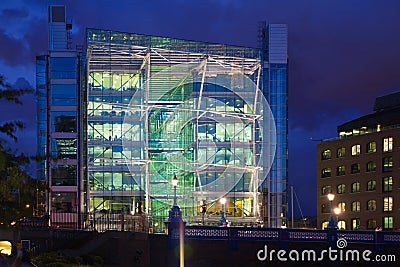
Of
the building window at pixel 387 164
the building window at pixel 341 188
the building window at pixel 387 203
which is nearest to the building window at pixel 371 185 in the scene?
the building window at pixel 387 164

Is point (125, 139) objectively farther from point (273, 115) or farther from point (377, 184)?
point (377, 184)

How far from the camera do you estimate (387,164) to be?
347 ft


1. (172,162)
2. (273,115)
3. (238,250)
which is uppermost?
(273,115)

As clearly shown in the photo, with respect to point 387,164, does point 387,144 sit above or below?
above

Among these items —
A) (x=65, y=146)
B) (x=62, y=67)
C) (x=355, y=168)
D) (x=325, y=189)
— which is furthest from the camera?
(x=325, y=189)

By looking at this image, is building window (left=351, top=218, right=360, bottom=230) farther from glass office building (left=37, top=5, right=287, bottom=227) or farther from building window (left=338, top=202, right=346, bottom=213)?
glass office building (left=37, top=5, right=287, bottom=227)

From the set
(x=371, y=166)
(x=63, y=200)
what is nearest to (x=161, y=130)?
(x=63, y=200)

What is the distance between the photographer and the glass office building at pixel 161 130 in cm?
8712

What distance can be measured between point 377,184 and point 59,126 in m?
44.6

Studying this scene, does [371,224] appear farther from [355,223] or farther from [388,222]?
[355,223]

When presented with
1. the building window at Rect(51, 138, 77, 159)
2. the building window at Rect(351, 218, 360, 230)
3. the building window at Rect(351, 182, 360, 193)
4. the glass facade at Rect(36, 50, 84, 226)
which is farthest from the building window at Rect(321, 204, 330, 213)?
the building window at Rect(51, 138, 77, 159)

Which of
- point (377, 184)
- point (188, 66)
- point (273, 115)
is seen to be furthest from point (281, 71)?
point (377, 184)

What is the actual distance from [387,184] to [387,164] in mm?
2705

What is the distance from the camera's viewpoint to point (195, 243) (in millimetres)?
52438
